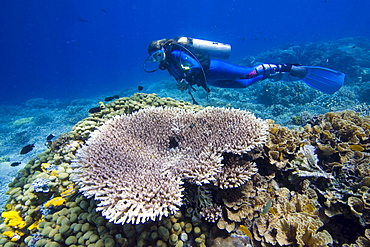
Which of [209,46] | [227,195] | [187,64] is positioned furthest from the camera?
[209,46]

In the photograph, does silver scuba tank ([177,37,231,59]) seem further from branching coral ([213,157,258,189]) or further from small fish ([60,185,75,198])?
small fish ([60,185,75,198])

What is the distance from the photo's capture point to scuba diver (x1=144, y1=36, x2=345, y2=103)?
598 cm

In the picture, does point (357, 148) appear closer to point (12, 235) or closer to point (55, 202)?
point (55, 202)

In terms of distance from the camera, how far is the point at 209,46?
23.6 ft

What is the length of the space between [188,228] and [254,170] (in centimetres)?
137

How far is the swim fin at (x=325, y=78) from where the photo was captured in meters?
6.85

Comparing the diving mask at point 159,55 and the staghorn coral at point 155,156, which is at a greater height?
the diving mask at point 159,55

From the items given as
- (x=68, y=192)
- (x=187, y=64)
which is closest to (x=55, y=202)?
(x=68, y=192)

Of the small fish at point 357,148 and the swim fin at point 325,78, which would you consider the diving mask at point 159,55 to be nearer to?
the small fish at point 357,148

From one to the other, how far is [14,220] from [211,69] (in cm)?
698

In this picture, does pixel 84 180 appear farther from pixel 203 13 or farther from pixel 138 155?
pixel 203 13

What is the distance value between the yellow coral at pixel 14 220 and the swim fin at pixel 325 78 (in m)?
10.2

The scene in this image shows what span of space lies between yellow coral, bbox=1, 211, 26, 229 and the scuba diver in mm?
5009

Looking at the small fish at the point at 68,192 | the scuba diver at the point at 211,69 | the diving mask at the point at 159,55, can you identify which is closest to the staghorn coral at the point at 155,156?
the small fish at the point at 68,192
